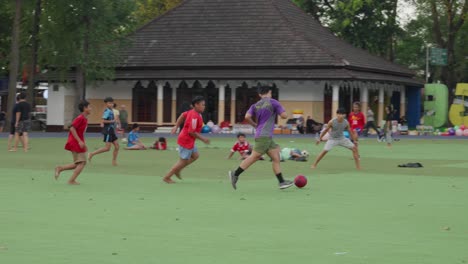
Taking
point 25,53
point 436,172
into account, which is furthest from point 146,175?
point 25,53

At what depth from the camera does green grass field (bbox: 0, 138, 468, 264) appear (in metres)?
10.5

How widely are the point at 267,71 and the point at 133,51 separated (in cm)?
924

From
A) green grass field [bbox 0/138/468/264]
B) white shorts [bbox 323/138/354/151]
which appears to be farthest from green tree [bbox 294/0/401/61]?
green grass field [bbox 0/138/468/264]

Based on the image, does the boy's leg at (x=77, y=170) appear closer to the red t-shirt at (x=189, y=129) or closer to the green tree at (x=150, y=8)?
the red t-shirt at (x=189, y=129)

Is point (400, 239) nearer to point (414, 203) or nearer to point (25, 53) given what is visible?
point (414, 203)

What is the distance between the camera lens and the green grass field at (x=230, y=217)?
1052 cm

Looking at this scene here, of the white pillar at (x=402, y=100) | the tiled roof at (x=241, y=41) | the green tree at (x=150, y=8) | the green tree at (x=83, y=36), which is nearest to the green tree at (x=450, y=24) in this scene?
the tiled roof at (x=241, y=41)

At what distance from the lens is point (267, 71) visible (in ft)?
194

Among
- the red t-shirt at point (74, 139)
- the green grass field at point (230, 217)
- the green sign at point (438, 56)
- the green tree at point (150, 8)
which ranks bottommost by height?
the green grass field at point (230, 217)

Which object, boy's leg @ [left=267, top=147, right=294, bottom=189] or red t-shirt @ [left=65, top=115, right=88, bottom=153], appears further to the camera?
red t-shirt @ [left=65, top=115, right=88, bottom=153]

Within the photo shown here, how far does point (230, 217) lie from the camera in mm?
13883

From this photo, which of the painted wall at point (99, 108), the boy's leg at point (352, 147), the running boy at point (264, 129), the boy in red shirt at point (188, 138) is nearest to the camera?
the running boy at point (264, 129)

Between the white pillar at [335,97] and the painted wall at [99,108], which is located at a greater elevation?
the white pillar at [335,97]

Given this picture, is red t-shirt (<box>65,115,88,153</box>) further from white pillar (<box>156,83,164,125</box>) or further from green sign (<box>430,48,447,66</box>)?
green sign (<box>430,48,447,66</box>)
